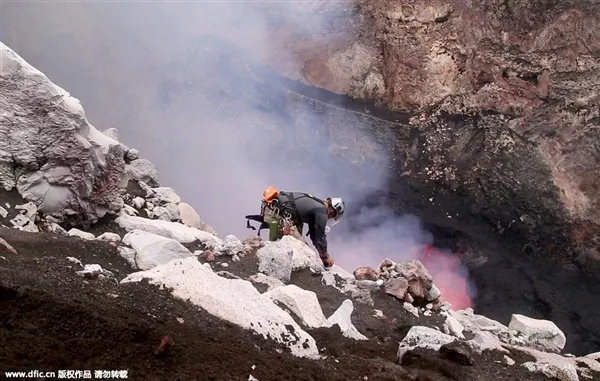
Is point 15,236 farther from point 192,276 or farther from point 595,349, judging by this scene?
point 595,349

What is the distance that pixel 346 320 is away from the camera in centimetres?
442

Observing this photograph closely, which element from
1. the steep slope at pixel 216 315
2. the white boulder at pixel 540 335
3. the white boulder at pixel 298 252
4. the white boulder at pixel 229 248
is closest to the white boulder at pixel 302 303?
the steep slope at pixel 216 315

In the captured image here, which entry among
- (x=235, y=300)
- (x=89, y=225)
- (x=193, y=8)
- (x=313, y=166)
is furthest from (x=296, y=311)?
(x=193, y=8)

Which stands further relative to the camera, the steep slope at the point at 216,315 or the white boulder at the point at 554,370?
the white boulder at the point at 554,370

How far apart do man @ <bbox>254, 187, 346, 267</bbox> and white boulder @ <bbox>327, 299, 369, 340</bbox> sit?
1.15 metres

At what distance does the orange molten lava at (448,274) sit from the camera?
372 inches

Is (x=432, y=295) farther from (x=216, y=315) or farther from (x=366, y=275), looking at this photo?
(x=216, y=315)

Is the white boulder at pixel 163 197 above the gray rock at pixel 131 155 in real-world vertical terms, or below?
below

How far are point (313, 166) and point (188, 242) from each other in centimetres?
659

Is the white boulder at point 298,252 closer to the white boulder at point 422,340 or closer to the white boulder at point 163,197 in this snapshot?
the white boulder at point 422,340

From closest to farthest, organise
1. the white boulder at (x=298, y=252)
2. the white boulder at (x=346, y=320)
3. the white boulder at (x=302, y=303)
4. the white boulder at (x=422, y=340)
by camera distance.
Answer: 1. the white boulder at (x=422, y=340)
2. the white boulder at (x=346, y=320)
3. the white boulder at (x=302, y=303)
4. the white boulder at (x=298, y=252)

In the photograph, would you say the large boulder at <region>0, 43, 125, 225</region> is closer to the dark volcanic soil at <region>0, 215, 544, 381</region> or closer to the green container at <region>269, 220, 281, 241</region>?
the dark volcanic soil at <region>0, 215, 544, 381</region>

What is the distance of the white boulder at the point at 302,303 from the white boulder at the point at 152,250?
97 centimetres

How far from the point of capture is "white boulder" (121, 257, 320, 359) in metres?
3.54
